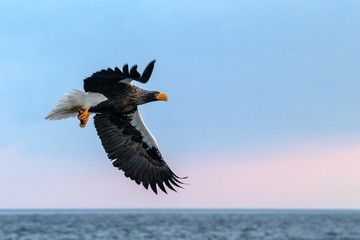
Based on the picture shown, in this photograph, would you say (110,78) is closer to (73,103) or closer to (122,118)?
(73,103)

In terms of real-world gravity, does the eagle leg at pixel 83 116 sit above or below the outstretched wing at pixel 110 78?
below

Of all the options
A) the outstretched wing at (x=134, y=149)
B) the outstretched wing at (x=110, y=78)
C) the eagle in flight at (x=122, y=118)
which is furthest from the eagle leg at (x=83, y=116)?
the outstretched wing at (x=134, y=149)

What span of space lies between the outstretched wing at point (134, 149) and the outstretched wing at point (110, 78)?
4.77ft

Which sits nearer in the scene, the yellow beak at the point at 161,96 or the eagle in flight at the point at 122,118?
the eagle in flight at the point at 122,118

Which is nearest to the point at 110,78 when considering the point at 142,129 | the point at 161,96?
the point at 161,96

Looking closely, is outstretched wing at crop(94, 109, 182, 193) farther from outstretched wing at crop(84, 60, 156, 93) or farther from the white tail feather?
outstretched wing at crop(84, 60, 156, 93)

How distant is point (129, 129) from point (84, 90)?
195 centimetres

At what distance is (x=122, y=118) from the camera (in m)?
Result: 15.0

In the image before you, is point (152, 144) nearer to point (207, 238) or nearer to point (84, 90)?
point (84, 90)

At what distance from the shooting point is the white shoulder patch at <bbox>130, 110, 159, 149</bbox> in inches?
592

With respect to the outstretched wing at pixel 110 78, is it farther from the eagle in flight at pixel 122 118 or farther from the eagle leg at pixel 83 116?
the eagle leg at pixel 83 116

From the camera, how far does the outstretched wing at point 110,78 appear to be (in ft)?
42.1

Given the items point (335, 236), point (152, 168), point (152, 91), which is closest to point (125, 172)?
point (152, 168)

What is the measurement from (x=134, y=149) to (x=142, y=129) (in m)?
0.43
